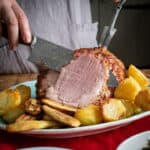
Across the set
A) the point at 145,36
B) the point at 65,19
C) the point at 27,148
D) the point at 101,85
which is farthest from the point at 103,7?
the point at 27,148

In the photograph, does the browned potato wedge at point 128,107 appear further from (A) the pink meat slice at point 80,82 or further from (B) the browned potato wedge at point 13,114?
(B) the browned potato wedge at point 13,114

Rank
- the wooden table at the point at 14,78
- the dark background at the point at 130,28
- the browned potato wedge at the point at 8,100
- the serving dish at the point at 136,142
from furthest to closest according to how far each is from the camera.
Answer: the dark background at the point at 130,28 → the wooden table at the point at 14,78 → the browned potato wedge at the point at 8,100 → the serving dish at the point at 136,142

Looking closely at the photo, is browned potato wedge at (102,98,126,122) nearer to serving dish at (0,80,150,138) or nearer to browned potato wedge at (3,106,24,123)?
serving dish at (0,80,150,138)

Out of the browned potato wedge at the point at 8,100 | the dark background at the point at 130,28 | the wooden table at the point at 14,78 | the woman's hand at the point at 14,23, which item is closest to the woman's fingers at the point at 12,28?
the woman's hand at the point at 14,23

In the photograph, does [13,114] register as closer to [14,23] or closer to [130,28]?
Answer: [14,23]

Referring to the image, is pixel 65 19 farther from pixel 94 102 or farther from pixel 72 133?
pixel 72 133

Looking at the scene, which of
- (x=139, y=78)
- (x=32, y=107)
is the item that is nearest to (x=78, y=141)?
(x=32, y=107)

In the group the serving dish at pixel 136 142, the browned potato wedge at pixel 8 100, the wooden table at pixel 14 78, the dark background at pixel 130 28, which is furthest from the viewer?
the dark background at pixel 130 28
